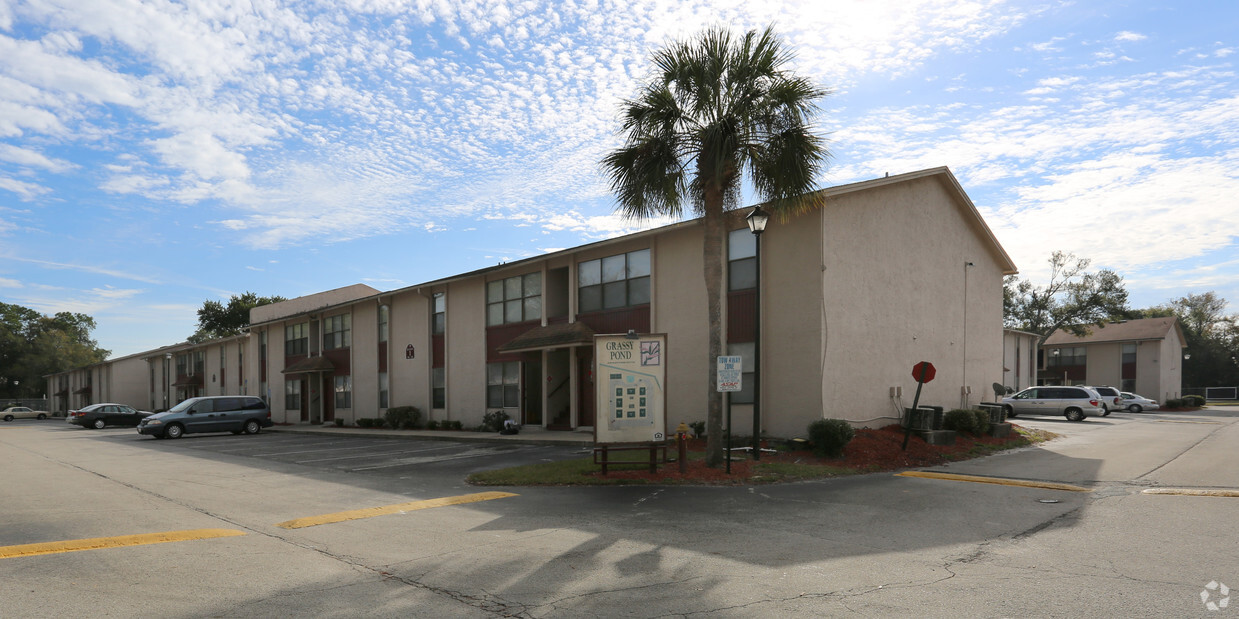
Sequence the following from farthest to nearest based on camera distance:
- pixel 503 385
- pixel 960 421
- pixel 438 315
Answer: pixel 438 315 < pixel 503 385 < pixel 960 421

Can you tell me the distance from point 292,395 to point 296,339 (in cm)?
297

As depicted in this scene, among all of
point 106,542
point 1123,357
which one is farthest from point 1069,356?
point 106,542

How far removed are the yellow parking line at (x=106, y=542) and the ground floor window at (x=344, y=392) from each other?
87.1 ft

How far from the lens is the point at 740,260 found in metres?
18.7

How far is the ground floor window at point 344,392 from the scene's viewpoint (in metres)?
34.3

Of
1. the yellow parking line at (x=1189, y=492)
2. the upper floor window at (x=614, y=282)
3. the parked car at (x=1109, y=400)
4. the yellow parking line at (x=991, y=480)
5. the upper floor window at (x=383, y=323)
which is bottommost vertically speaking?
the parked car at (x=1109, y=400)

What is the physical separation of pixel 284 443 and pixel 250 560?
19.3m

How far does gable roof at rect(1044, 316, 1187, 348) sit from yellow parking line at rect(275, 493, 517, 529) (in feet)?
175

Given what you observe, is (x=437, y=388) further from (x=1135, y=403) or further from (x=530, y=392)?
(x=1135, y=403)

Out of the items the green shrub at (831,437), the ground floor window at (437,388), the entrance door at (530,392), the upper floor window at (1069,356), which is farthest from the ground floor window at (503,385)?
the upper floor window at (1069,356)

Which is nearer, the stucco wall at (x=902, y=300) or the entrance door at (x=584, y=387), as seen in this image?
the stucco wall at (x=902, y=300)

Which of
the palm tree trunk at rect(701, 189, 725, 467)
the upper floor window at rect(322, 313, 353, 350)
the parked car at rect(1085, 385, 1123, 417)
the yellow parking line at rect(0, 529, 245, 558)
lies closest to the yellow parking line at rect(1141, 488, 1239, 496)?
the palm tree trunk at rect(701, 189, 725, 467)

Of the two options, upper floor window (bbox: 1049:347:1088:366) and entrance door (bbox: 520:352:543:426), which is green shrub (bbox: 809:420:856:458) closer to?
entrance door (bbox: 520:352:543:426)

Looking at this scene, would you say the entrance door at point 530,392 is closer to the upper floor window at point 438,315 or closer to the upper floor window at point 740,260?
the upper floor window at point 438,315
